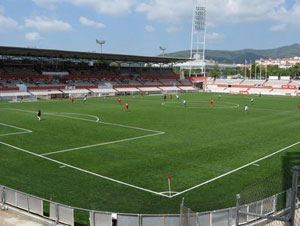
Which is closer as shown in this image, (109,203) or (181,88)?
(109,203)

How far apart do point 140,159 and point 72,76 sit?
6712 cm

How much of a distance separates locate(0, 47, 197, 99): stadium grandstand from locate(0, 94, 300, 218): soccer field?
36849mm

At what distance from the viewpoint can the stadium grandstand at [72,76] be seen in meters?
70.7

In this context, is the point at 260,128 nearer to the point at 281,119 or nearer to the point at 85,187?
the point at 281,119

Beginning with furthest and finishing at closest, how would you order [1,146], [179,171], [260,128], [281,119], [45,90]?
[45,90]
[281,119]
[260,128]
[1,146]
[179,171]

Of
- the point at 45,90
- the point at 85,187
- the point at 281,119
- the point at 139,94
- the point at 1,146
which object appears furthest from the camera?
Result: the point at 139,94

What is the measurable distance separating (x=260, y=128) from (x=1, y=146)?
22.1 metres

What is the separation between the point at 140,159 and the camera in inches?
802

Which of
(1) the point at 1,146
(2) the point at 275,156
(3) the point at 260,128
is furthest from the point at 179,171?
(3) the point at 260,128

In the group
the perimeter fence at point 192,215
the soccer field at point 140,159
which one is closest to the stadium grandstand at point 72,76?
the soccer field at point 140,159

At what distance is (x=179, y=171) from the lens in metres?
18.0

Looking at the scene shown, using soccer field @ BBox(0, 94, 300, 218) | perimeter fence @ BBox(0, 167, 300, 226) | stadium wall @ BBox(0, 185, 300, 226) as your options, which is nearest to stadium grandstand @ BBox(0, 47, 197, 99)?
soccer field @ BBox(0, 94, 300, 218)

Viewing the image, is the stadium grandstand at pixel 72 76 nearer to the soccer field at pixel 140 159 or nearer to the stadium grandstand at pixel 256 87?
the stadium grandstand at pixel 256 87

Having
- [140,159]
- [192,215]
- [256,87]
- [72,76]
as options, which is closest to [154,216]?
[192,215]
